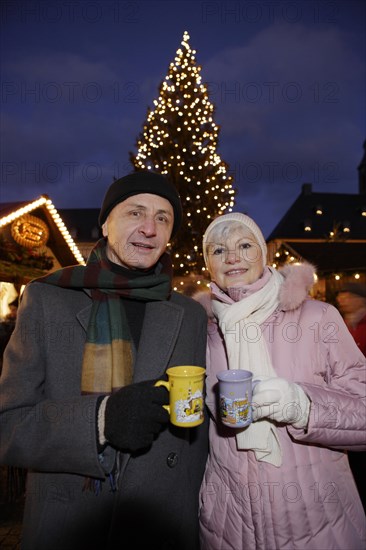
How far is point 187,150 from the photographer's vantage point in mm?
10859

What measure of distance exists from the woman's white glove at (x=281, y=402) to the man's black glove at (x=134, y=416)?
49 centimetres

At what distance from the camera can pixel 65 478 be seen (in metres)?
1.67

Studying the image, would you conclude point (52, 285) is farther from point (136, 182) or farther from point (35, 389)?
point (136, 182)

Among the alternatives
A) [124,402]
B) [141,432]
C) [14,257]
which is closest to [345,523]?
[141,432]

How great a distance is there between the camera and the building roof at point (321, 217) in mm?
37541

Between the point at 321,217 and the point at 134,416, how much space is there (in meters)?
42.2

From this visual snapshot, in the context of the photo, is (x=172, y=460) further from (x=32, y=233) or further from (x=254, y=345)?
(x=32, y=233)

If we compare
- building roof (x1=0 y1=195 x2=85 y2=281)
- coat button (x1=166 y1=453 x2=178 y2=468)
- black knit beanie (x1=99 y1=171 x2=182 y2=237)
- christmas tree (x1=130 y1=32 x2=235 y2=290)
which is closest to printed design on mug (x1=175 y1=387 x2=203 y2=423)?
coat button (x1=166 y1=453 x2=178 y2=468)

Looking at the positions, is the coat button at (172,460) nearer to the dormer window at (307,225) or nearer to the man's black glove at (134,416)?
the man's black glove at (134,416)

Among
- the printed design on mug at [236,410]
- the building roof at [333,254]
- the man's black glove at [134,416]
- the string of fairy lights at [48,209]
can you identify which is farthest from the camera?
the building roof at [333,254]

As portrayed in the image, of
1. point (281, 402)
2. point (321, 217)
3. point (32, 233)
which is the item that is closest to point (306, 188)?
point (321, 217)

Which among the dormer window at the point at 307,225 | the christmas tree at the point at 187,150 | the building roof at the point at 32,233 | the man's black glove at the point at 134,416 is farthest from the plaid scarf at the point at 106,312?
the dormer window at the point at 307,225

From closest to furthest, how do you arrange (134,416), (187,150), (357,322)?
(134,416) → (357,322) → (187,150)

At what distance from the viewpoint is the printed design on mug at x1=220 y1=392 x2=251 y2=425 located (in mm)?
1577
